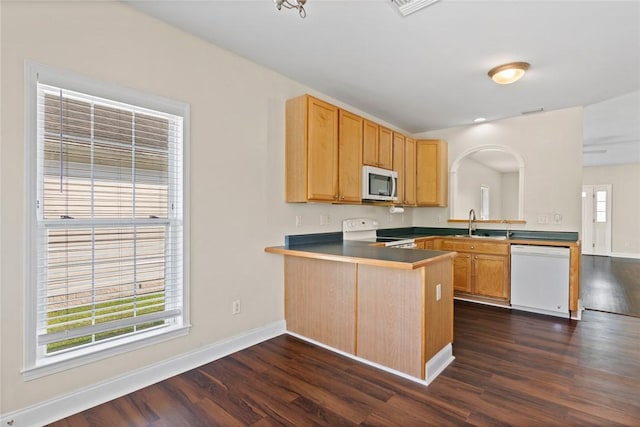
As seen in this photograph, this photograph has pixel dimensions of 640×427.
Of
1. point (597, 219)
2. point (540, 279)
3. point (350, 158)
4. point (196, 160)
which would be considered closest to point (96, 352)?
point (196, 160)

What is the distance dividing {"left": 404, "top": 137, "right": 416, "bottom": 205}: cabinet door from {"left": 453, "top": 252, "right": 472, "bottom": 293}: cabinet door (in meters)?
1.03

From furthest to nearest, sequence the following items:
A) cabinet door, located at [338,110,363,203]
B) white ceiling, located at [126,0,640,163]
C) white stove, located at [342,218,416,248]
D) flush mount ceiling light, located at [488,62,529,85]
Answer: white stove, located at [342,218,416,248], cabinet door, located at [338,110,363,203], flush mount ceiling light, located at [488,62,529,85], white ceiling, located at [126,0,640,163]

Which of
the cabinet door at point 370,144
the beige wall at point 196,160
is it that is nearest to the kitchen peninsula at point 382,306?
the beige wall at point 196,160

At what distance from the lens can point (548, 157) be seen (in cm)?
419

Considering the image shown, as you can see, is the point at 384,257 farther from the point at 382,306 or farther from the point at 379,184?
the point at 379,184

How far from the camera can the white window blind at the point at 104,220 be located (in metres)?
1.84

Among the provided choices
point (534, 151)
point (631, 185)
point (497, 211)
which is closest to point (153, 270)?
point (534, 151)

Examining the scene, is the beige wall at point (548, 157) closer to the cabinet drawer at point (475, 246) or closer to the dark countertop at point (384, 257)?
the cabinet drawer at point (475, 246)

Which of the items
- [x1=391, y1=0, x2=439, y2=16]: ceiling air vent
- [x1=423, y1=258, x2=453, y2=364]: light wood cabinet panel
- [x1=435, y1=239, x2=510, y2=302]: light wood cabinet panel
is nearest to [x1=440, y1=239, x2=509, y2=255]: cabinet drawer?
[x1=435, y1=239, x2=510, y2=302]: light wood cabinet panel

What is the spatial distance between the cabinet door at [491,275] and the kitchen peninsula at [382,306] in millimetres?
1811

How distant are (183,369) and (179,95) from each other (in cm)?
205

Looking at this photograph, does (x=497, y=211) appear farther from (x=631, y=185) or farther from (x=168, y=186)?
(x=168, y=186)

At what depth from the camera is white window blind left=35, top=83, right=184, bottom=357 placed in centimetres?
184

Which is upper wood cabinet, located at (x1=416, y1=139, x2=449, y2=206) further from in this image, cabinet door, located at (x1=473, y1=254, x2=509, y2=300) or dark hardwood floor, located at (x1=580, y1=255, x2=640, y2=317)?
dark hardwood floor, located at (x1=580, y1=255, x2=640, y2=317)
